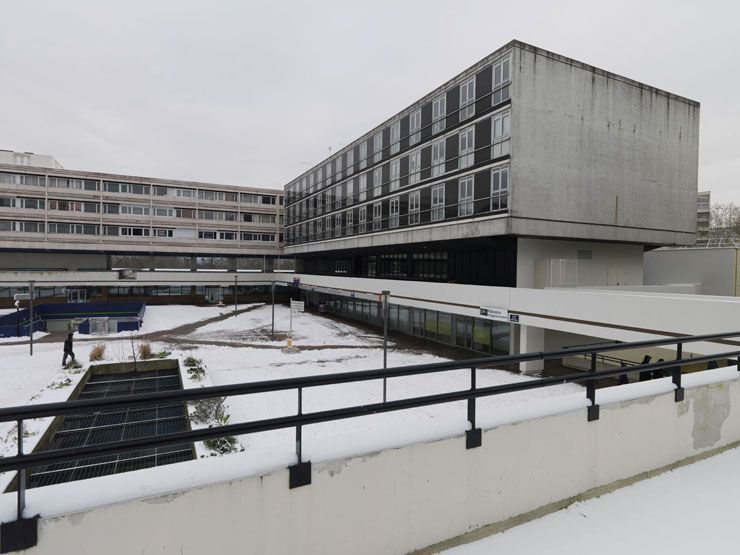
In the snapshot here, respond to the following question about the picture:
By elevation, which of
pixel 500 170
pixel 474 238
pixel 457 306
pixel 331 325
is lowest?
pixel 331 325

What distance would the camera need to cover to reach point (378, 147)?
35188 millimetres

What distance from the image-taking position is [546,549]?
139 inches

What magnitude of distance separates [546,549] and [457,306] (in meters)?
21.7

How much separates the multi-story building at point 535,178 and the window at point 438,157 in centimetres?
13

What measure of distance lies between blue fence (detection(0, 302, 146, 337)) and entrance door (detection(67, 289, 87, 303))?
8985 mm

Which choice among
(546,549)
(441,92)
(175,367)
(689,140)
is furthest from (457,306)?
(546,549)

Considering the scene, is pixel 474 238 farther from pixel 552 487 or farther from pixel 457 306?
pixel 552 487

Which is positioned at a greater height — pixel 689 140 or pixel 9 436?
pixel 689 140

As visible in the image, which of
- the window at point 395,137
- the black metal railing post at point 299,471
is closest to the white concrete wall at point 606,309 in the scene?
the window at point 395,137

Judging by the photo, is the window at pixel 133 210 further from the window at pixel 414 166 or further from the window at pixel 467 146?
Result: the window at pixel 467 146

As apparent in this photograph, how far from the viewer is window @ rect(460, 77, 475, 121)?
24.1 meters

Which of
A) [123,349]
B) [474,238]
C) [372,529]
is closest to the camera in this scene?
[372,529]

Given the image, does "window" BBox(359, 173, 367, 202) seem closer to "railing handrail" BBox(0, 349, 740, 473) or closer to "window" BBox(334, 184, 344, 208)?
"window" BBox(334, 184, 344, 208)

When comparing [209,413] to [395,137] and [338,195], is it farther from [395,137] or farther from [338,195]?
[338,195]
